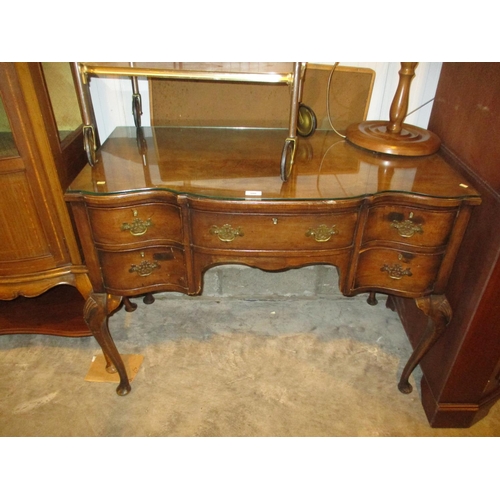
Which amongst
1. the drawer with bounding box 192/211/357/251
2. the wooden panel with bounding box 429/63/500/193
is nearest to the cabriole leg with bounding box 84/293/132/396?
the drawer with bounding box 192/211/357/251

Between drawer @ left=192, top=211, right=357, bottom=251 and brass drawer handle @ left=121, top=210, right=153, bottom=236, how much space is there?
0.16 metres

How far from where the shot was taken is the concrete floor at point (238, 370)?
170 centimetres

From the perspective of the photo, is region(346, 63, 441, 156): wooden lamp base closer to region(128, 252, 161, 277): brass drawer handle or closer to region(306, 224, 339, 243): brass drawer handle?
region(306, 224, 339, 243): brass drawer handle

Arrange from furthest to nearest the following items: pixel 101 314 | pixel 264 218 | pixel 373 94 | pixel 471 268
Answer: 1. pixel 373 94
2. pixel 101 314
3. pixel 471 268
4. pixel 264 218

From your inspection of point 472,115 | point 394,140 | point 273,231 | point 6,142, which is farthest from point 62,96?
point 472,115

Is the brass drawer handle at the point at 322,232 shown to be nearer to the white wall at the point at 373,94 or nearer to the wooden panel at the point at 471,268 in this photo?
the wooden panel at the point at 471,268

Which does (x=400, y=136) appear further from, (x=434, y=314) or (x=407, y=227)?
(x=434, y=314)

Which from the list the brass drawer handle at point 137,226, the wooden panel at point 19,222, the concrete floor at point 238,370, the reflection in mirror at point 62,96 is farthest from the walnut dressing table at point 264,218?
the concrete floor at point 238,370

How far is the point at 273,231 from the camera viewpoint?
1349 mm

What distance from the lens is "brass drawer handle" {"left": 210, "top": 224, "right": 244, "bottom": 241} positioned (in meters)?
1.34

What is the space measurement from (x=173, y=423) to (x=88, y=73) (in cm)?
144

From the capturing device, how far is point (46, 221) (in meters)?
1.56

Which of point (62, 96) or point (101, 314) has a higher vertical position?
point (62, 96)

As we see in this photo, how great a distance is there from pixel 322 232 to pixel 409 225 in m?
0.31
